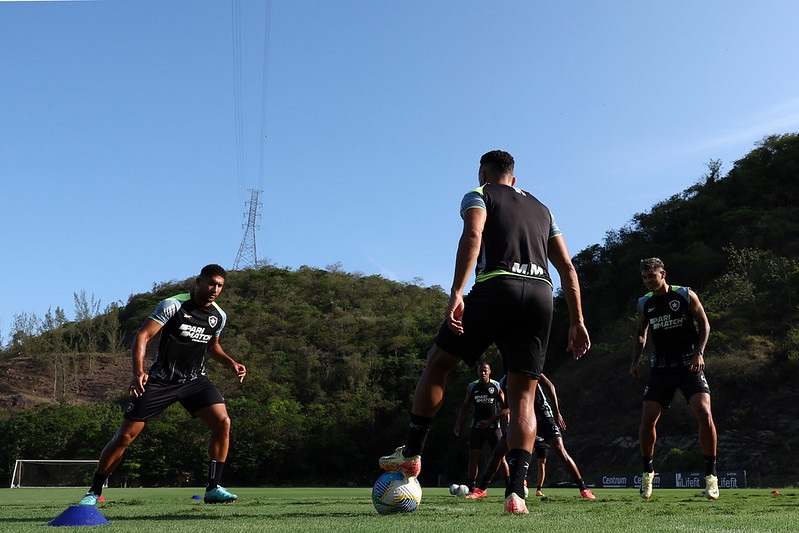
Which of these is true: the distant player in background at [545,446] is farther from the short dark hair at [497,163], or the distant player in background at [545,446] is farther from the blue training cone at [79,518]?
the blue training cone at [79,518]

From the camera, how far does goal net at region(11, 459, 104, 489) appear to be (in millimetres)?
29953

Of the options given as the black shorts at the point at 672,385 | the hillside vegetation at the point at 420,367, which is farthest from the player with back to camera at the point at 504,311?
the hillside vegetation at the point at 420,367

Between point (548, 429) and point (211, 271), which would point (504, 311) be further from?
point (548, 429)

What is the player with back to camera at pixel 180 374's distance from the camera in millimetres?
6148

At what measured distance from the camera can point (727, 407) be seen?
31.2m

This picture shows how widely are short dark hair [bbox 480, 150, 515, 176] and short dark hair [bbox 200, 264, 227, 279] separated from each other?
2.86 metres

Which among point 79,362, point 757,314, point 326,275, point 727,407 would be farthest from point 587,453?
point 326,275

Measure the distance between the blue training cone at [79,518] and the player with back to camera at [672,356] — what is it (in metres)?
5.42

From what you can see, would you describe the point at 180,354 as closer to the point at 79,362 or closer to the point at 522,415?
the point at 522,415

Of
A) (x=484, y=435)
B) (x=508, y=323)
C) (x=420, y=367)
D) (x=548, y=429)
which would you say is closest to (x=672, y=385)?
(x=548, y=429)

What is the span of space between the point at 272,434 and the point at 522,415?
47.9 metres

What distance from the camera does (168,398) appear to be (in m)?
6.44

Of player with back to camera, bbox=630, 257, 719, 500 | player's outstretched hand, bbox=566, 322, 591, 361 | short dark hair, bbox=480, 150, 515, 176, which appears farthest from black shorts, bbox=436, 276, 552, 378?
player with back to camera, bbox=630, 257, 719, 500

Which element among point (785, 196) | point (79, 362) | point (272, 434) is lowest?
point (272, 434)
